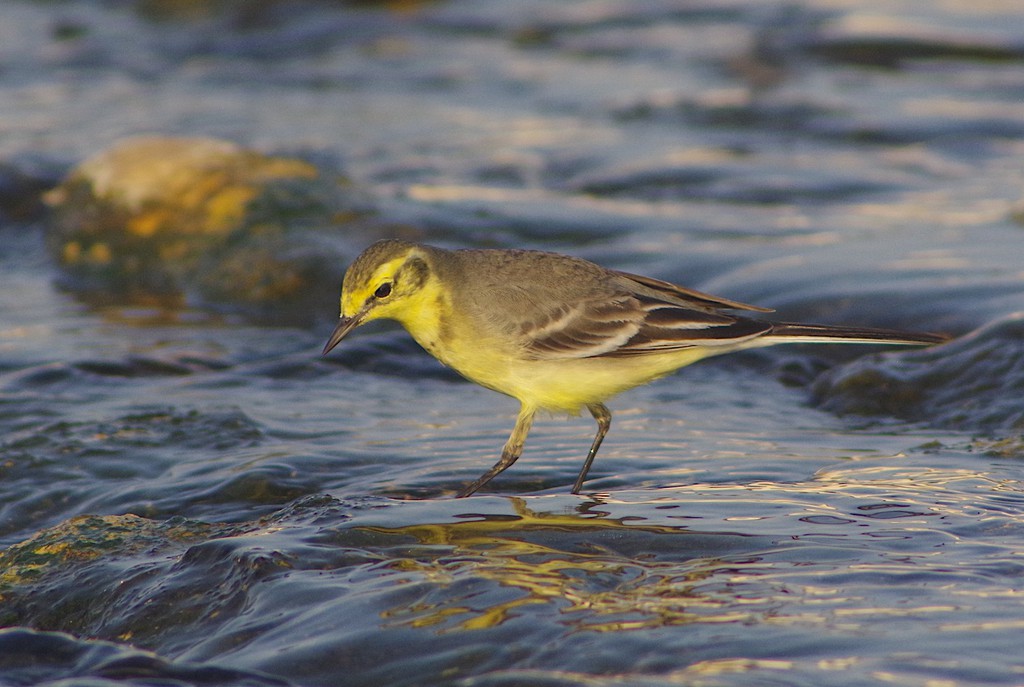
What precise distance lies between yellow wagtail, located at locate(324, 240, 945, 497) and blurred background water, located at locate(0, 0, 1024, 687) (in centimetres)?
54

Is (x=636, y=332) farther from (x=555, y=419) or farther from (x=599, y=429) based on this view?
(x=555, y=419)

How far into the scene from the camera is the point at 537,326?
6.54 metres

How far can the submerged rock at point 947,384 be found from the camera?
25.6 feet

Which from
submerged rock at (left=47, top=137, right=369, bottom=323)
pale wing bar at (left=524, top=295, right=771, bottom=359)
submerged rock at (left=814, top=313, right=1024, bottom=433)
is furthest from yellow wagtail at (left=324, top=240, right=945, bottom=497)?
submerged rock at (left=47, top=137, right=369, bottom=323)

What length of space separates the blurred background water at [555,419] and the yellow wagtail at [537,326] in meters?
0.54

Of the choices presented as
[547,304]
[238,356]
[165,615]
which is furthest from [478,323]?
[238,356]

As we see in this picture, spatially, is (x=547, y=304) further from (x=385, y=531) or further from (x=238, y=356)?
(x=238, y=356)

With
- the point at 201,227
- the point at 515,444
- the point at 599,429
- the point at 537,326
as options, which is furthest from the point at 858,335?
the point at 201,227

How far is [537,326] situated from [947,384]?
302 cm

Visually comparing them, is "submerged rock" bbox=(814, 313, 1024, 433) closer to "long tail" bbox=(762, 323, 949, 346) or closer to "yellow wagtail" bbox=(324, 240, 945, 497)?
"long tail" bbox=(762, 323, 949, 346)

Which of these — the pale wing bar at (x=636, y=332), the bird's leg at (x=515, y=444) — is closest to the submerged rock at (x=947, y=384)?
the pale wing bar at (x=636, y=332)

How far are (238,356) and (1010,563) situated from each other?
230 inches

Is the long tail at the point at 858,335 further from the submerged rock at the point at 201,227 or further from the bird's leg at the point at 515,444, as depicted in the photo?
the submerged rock at the point at 201,227

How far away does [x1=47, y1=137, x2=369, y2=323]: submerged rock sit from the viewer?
1095 cm
